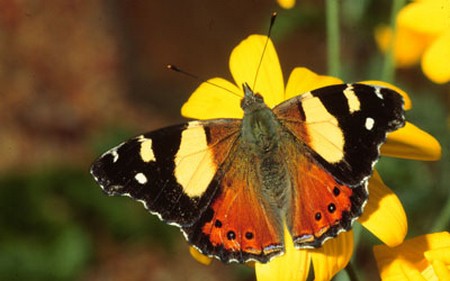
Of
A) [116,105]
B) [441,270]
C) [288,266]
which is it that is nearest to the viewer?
[441,270]

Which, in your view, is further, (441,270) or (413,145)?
(413,145)

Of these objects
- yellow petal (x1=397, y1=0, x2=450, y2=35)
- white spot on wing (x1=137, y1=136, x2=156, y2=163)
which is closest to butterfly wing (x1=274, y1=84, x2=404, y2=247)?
white spot on wing (x1=137, y1=136, x2=156, y2=163)

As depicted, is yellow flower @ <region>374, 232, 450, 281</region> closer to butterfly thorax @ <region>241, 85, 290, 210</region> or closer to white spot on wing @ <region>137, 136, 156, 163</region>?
butterfly thorax @ <region>241, 85, 290, 210</region>

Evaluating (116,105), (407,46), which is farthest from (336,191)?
(116,105)

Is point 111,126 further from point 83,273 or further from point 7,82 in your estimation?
point 7,82

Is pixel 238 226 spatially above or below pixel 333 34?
below

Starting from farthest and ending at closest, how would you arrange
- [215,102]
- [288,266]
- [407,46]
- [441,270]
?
[407,46]
[215,102]
[288,266]
[441,270]

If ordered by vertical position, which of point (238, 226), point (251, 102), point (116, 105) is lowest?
point (116, 105)

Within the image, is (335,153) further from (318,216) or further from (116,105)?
(116,105)
